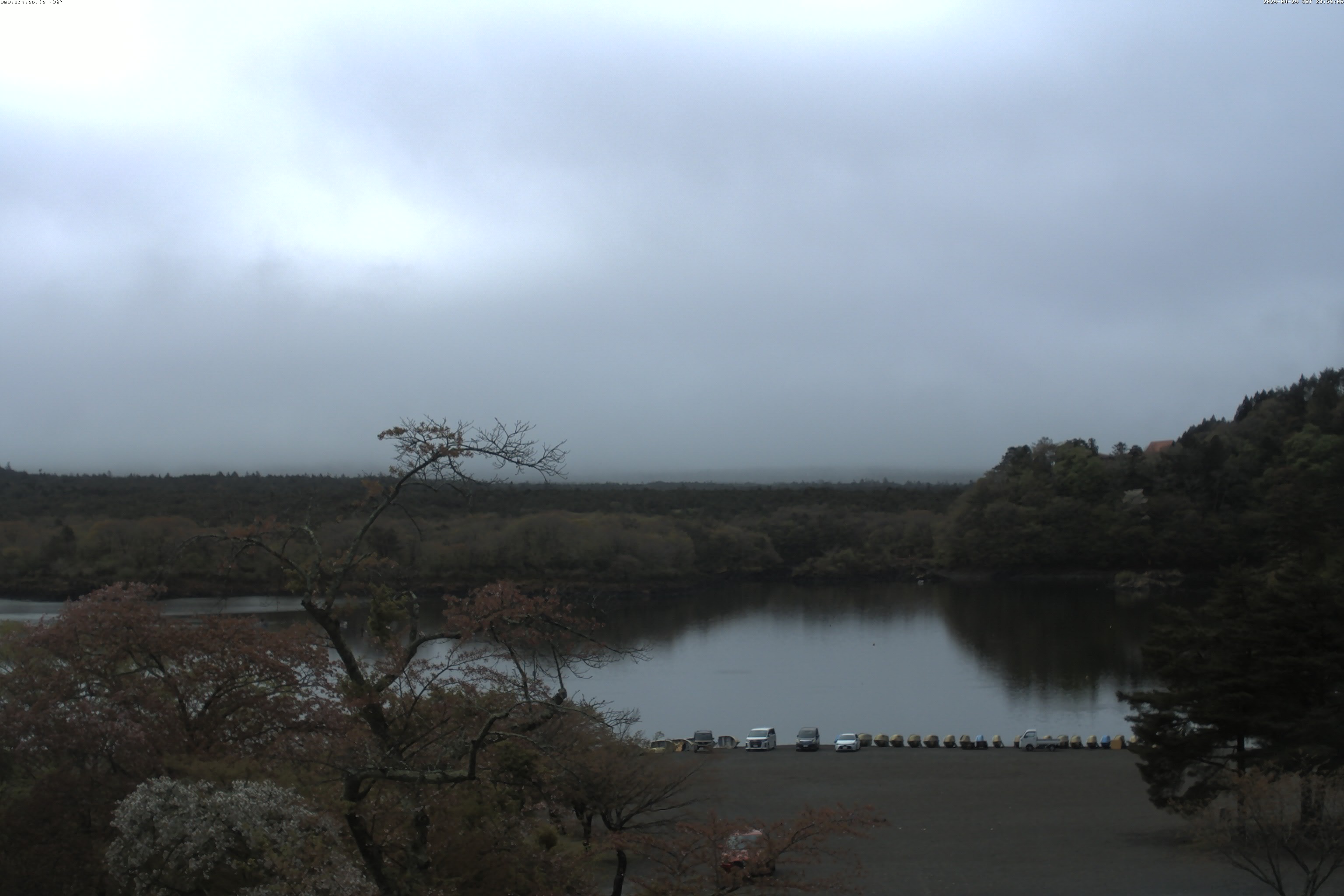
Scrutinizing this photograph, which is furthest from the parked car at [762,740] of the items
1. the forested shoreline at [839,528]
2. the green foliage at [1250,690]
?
the forested shoreline at [839,528]

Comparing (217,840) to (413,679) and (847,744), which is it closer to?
(413,679)

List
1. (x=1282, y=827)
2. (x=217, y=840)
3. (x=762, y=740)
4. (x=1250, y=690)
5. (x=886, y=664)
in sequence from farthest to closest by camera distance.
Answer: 1. (x=886, y=664)
2. (x=762, y=740)
3. (x=1250, y=690)
4. (x=1282, y=827)
5. (x=217, y=840)

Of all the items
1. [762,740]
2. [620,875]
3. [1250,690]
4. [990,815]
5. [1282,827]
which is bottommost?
[762,740]

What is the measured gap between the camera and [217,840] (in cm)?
709

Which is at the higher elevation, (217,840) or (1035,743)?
(217,840)

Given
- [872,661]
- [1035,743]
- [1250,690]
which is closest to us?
[1250,690]

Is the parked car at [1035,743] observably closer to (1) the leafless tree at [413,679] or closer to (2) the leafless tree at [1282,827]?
(2) the leafless tree at [1282,827]

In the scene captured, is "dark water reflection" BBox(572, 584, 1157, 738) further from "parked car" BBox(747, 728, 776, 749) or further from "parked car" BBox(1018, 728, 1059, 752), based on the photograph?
"parked car" BBox(1018, 728, 1059, 752)

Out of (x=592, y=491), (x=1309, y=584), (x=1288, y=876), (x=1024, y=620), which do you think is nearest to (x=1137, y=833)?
(x=1288, y=876)

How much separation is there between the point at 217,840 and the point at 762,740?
19552 mm

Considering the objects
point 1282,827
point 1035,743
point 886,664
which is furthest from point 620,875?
point 886,664

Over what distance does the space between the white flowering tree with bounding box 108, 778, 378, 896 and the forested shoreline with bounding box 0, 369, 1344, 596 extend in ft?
128

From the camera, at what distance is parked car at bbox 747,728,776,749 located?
25.3 m

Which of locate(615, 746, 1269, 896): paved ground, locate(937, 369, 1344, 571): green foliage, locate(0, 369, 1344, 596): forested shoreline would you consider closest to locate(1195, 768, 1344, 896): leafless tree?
locate(615, 746, 1269, 896): paved ground
